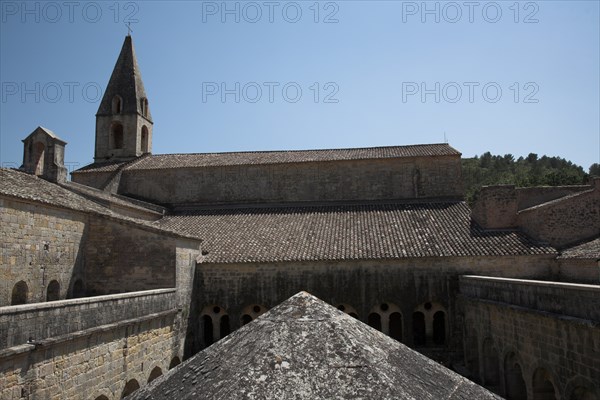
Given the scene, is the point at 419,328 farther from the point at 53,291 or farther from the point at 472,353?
the point at 53,291

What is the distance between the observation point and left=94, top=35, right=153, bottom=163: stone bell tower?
3219 cm

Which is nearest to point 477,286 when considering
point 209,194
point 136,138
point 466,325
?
point 466,325

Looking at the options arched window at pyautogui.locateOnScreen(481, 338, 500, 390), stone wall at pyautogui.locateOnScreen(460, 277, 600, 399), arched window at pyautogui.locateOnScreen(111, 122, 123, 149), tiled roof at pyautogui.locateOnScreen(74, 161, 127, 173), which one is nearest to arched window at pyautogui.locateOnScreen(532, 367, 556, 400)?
stone wall at pyautogui.locateOnScreen(460, 277, 600, 399)

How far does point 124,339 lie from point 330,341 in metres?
12.2

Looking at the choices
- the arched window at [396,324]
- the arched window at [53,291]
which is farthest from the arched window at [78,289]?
the arched window at [396,324]

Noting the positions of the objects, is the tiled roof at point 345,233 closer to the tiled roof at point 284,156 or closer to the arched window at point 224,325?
the arched window at point 224,325

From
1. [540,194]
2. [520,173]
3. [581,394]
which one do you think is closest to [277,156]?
[540,194]

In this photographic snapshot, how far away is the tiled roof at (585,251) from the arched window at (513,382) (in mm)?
4721

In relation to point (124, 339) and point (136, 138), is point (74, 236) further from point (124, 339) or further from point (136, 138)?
point (136, 138)

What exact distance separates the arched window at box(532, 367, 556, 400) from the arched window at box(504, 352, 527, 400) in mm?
1977

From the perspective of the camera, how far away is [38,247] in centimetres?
1592

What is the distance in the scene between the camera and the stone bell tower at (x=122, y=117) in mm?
32188

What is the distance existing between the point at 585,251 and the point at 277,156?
55.3 ft

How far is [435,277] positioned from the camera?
20344 mm
